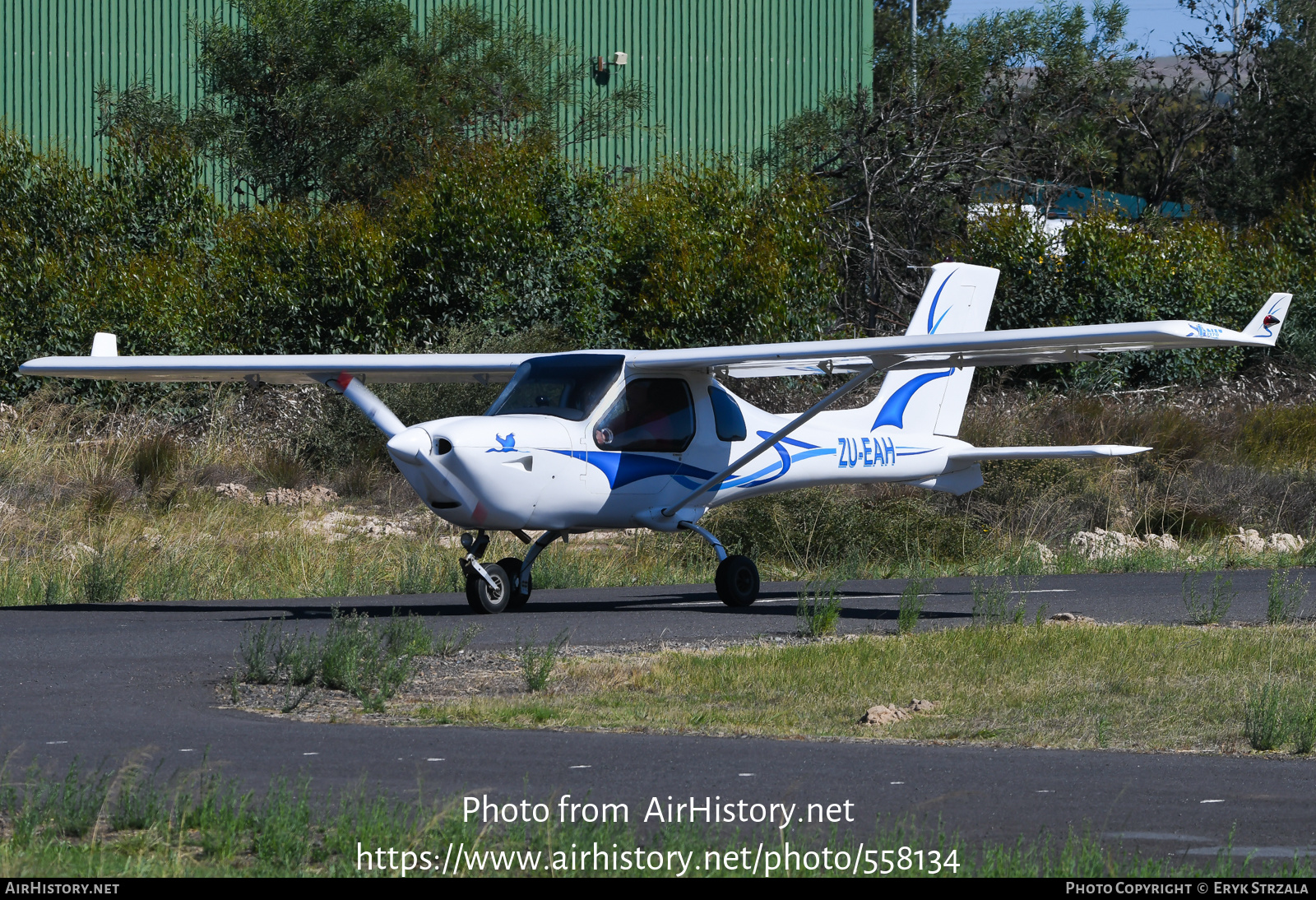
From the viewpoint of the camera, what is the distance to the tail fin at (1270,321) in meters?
13.4

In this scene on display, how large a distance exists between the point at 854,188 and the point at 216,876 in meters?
33.0

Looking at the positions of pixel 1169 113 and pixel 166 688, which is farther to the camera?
pixel 1169 113

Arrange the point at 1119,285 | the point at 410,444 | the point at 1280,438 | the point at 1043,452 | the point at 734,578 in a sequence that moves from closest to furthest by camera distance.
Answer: the point at 410,444 < the point at 734,578 < the point at 1043,452 < the point at 1280,438 < the point at 1119,285

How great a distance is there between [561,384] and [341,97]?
811 inches

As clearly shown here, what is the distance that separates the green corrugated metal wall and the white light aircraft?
1914cm

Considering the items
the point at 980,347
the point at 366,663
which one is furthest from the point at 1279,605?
the point at 366,663

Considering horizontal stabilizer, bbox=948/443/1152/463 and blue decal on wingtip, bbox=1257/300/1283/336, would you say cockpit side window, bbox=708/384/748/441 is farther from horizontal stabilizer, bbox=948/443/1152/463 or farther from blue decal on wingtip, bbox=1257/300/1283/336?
blue decal on wingtip, bbox=1257/300/1283/336

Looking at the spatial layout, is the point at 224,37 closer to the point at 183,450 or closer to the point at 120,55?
the point at 120,55

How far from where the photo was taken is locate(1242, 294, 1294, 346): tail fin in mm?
13352

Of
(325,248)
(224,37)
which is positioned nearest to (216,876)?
(325,248)

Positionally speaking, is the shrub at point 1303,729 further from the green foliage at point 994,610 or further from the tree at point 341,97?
the tree at point 341,97

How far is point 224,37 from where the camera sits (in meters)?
34.5

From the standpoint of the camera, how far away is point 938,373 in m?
18.4

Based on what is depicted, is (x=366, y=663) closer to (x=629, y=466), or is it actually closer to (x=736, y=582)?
(x=629, y=466)
